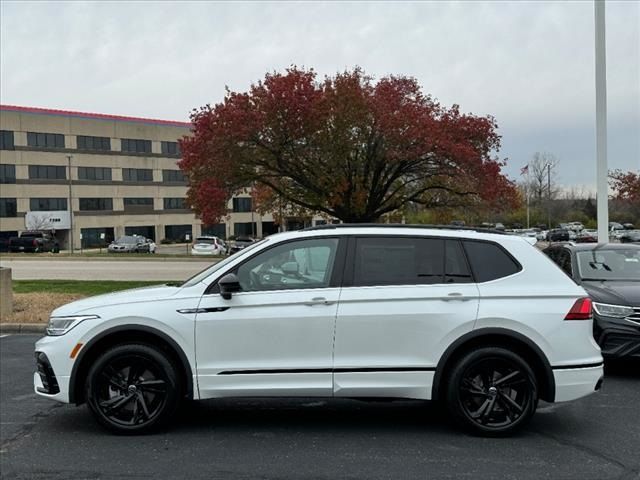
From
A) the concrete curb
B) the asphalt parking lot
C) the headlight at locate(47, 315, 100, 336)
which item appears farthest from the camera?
the concrete curb

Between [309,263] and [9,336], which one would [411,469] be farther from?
[9,336]

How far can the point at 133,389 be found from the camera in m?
4.94

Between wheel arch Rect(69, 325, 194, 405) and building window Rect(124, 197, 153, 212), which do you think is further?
building window Rect(124, 197, 153, 212)

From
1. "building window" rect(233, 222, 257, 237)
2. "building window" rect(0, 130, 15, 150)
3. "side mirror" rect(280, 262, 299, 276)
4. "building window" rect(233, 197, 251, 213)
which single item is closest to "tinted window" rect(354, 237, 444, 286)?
"side mirror" rect(280, 262, 299, 276)

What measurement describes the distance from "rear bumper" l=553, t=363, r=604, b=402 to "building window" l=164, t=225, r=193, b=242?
7216 centimetres

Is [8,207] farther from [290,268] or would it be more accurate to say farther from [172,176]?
[290,268]

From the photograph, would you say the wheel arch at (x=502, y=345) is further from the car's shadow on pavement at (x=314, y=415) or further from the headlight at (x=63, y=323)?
the headlight at (x=63, y=323)

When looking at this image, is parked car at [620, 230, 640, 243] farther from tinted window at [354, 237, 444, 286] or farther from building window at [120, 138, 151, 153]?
building window at [120, 138, 151, 153]

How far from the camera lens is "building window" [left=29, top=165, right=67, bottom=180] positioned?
65125 mm

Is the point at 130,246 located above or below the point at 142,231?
below

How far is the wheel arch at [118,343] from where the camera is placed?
4887 millimetres

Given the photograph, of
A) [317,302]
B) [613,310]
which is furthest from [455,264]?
[613,310]

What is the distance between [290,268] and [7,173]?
2641 inches

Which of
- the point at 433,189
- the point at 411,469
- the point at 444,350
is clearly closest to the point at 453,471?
the point at 411,469
